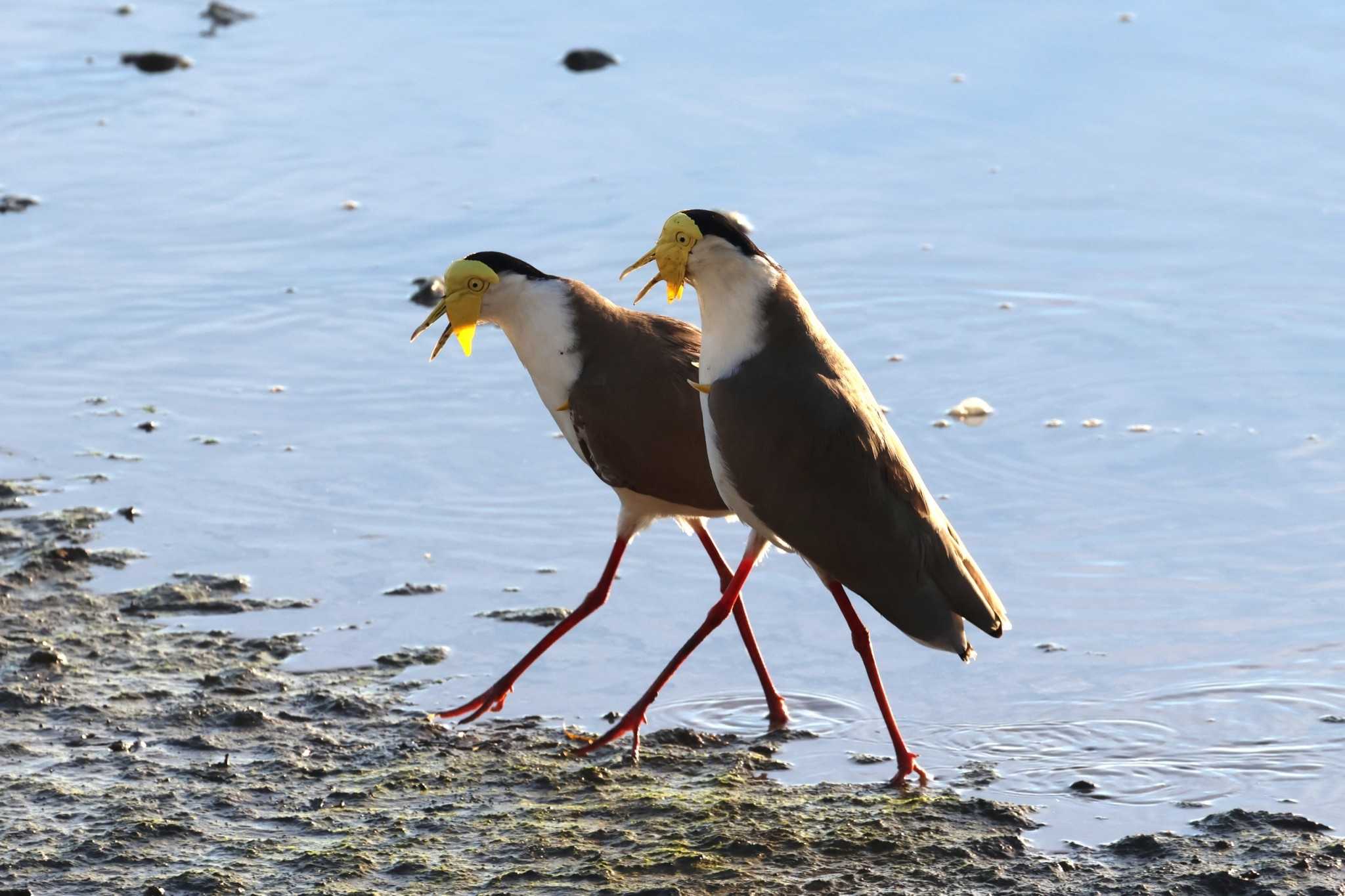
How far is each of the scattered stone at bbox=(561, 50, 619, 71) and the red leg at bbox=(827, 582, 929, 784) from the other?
721cm

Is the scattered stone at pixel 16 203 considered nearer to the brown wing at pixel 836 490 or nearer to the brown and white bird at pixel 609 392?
the brown and white bird at pixel 609 392

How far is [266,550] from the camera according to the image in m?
7.48

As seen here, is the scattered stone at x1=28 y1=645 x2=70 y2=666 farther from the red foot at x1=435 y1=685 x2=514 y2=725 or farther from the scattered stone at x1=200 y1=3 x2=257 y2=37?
the scattered stone at x1=200 y1=3 x2=257 y2=37

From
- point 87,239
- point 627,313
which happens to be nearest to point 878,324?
point 627,313

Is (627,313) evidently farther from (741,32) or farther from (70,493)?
(741,32)

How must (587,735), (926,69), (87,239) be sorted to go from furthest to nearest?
(926,69), (87,239), (587,735)

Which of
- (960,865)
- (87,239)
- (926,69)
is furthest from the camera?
(926,69)

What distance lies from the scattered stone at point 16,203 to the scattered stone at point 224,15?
3.24m

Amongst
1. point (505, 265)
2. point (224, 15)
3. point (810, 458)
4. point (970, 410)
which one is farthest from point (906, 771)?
point (224, 15)

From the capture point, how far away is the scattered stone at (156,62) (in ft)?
43.3

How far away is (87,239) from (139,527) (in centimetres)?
355

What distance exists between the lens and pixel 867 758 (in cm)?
602

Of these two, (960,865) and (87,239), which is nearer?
(960,865)

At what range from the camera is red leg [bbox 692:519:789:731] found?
6.28 m
